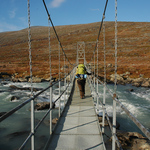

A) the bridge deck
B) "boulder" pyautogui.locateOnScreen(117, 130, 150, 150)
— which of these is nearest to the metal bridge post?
"boulder" pyautogui.locateOnScreen(117, 130, 150, 150)

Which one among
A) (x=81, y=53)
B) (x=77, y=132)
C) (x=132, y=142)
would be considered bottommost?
(x=132, y=142)

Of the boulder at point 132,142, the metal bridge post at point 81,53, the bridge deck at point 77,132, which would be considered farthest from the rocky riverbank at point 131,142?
the metal bridge post at point 81,53

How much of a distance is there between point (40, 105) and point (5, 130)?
2.53 metres

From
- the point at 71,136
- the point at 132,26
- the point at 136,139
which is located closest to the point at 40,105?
the point at 136,139

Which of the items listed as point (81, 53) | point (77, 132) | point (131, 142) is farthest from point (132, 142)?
point (81, 53)

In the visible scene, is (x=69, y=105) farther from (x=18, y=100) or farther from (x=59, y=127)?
(x=18, y=100)

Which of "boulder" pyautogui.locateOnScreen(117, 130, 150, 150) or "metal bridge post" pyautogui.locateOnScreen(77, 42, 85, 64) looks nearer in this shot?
"boulder" pyautogui.locateOnScreen(117, 130, 150, 150)

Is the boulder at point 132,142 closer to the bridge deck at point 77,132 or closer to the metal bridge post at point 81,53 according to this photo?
the bridge deck at point 77,132

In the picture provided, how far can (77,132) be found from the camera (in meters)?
3.42

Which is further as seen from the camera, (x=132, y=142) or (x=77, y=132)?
(x=132, y=142)

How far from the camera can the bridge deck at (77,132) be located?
289 centimetres

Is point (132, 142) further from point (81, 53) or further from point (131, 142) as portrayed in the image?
point (81, 53)

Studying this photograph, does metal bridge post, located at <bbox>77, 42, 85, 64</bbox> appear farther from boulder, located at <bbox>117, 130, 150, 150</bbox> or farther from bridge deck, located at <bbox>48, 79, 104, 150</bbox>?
bridge deck, located at <bbox>48, 79, 104, 150</bbox>

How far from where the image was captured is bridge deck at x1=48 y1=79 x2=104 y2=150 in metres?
2.89
